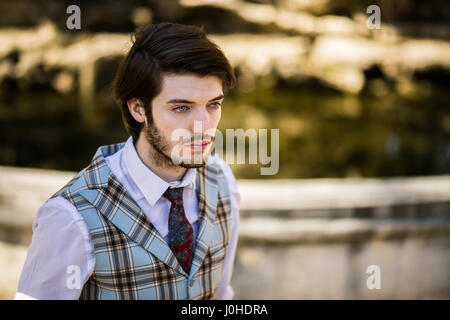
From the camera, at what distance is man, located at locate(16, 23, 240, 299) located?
48.4 inches

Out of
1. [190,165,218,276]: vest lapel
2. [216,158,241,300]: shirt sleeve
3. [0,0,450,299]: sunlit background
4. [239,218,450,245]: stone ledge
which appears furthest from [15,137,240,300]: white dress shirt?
[239,218,450,245]: stone ledge

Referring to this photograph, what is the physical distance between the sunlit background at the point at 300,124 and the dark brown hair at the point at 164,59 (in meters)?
0.45

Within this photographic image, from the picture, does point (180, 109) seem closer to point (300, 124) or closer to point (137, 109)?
point (137, 109)

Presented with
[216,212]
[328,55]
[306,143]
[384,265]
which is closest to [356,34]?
[328,55]

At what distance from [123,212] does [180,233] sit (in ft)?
0.58

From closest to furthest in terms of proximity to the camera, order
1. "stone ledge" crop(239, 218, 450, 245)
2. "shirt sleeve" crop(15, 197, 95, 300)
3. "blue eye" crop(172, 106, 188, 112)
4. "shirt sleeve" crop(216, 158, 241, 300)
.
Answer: "shirt sleeve" crop(15, 197, 95, 300)
"blue eye" crop(172, 106, 188, 112)
"shirt sleeve" crop(216, 158, 241, 300)
"stone ledge" crop(239, 218, 450, 245)

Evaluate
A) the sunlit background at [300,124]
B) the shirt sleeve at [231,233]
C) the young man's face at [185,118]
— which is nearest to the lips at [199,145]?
the young man's face at [185,118]

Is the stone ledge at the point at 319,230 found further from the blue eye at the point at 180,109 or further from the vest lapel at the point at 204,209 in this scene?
the blue eye at the point at 180,109

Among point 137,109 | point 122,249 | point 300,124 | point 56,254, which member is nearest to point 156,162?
point 137,109

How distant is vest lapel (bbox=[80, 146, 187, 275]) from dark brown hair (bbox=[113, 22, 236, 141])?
0.23m

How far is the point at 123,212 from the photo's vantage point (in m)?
1.29

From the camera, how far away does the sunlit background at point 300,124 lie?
2.86 metres

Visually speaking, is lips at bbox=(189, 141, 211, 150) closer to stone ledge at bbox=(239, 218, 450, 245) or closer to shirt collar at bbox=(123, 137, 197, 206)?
shirt collar at bbox=(123, 137, 197, 206)

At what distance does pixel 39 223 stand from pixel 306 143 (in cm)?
491
